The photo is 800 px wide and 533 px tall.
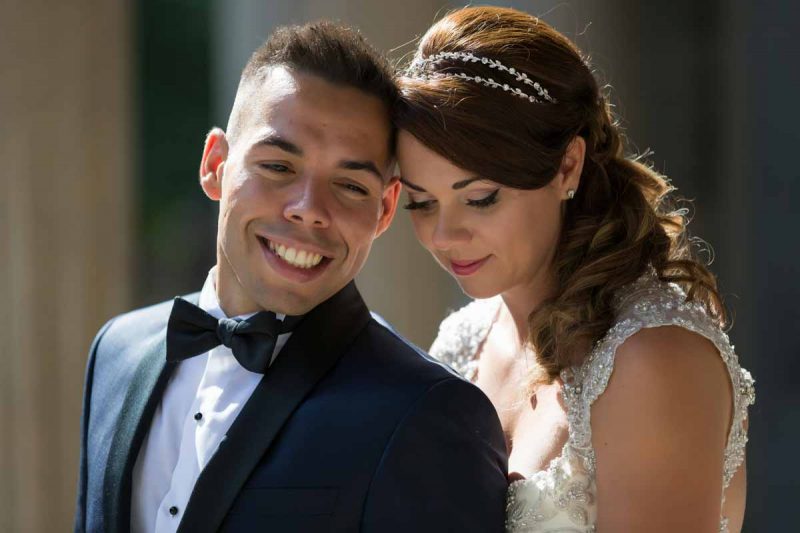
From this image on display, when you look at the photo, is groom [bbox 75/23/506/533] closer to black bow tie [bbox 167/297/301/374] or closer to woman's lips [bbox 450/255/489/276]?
black bow tie [bbox 167/297/301/374]

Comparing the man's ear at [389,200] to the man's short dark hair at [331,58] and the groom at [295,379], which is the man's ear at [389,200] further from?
the man's short dark hair at [331,58]

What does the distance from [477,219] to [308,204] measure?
1.65 feet

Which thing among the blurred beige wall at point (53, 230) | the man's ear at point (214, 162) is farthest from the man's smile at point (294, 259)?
the blurred beige wall at point (53, 230)

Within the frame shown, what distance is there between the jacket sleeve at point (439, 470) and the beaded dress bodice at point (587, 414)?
0.23m

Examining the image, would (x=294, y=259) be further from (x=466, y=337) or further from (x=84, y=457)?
(x=466, y=337)

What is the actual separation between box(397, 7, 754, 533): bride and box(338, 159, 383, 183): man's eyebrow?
0.16 metres

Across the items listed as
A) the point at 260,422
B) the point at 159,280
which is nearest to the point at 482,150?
the point at 260,422

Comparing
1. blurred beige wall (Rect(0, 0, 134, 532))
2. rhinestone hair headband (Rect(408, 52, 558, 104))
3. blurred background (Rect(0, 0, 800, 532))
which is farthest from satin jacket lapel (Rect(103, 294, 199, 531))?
blurred beige wall (Rect(0, 0, 134, 532))

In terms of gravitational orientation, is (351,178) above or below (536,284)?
above

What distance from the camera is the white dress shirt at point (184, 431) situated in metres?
2.54

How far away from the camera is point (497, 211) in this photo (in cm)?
286

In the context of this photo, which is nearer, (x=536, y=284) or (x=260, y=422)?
(x=260, y=422)

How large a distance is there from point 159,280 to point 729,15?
3777 millimetres

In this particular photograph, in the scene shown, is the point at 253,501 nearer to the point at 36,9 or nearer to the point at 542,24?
the point at 542,24
